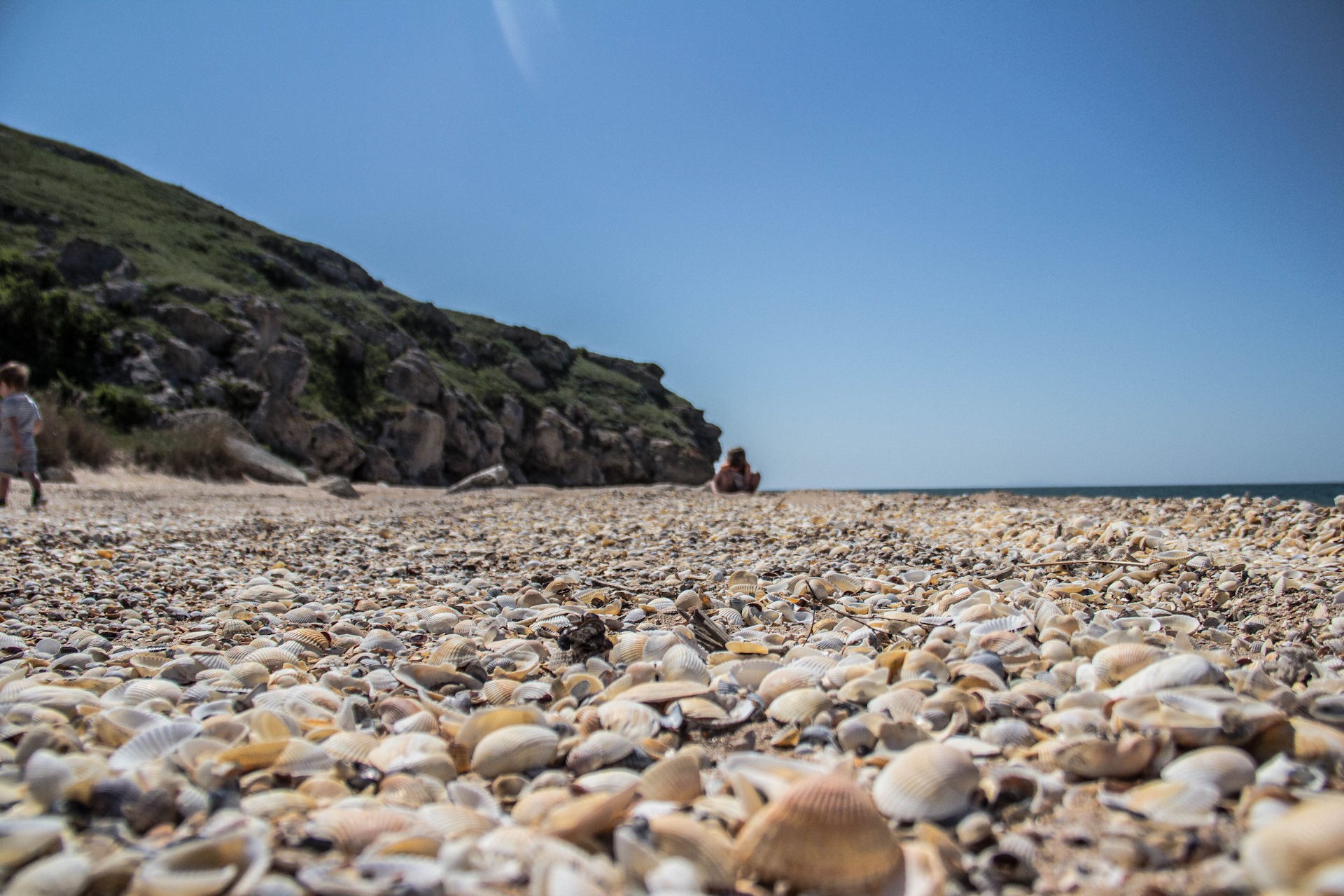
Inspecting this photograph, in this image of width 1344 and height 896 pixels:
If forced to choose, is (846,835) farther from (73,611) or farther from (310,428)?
(310,428)

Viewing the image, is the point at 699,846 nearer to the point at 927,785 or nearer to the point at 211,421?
the point at 927,785

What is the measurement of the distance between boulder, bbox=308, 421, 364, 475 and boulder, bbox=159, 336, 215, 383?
17.8 feet

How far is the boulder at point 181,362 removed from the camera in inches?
968

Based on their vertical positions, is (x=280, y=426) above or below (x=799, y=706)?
above

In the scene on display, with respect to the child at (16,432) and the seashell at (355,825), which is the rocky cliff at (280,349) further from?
the seashell at (355,825)

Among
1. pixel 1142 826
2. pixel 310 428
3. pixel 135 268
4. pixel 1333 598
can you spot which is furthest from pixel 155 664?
pixel 135 268

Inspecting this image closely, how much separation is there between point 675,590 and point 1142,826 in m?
2.59

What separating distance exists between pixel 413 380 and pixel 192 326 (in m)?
15.7

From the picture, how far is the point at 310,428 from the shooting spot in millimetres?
30250

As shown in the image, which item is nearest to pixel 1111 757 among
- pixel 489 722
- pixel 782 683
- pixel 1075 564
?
pixel 782 683

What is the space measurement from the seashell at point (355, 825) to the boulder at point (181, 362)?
29680 millimetres

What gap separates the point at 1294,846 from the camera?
1.05 meters

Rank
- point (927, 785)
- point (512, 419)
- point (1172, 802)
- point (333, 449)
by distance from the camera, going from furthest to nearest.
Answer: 1. point (512, 419)
2. point (333, 449)
3. point (927, 785)
4. point (1172, 802)

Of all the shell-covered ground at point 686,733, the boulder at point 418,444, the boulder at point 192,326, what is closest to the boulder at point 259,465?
the shell-covered ground at point 686,733
